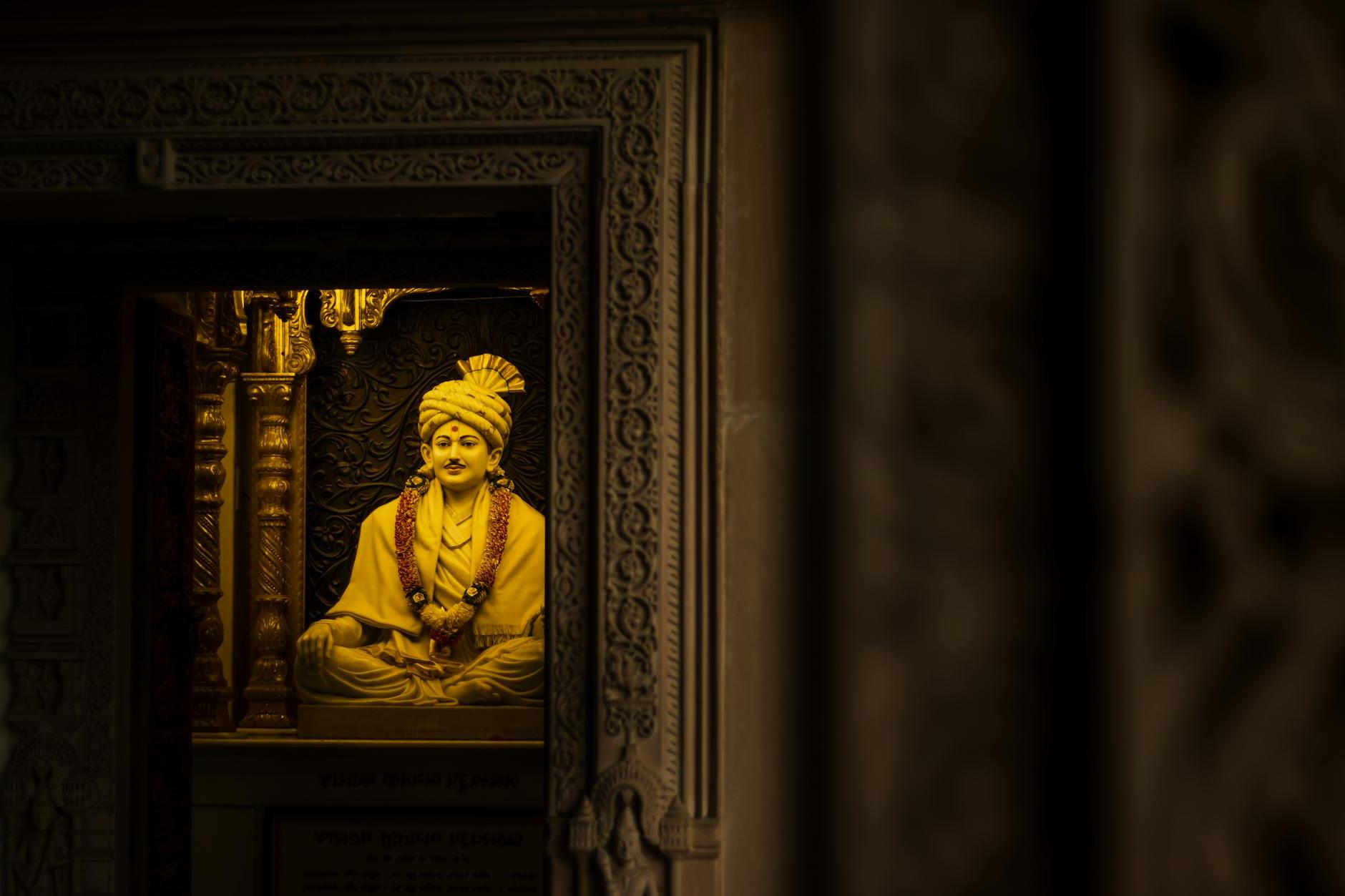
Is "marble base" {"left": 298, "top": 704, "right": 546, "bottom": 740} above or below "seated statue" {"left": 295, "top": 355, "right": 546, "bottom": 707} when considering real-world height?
below

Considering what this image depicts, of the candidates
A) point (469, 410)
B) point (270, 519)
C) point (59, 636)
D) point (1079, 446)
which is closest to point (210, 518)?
point (270, 519)

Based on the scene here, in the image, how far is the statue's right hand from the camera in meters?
5.17

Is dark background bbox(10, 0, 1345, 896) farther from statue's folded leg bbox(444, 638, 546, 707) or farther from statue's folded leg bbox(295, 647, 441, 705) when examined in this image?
statue's folded leg bbox(295, 647, 441, 705)

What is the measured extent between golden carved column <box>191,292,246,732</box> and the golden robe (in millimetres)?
459

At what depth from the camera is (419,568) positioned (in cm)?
556

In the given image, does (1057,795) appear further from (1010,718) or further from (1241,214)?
(1241,214)

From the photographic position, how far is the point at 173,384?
4.04 meters

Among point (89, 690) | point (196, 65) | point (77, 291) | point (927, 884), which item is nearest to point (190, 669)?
point (89, 690)

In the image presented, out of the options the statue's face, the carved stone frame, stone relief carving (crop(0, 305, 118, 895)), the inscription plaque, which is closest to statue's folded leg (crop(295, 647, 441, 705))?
the inscription plaque

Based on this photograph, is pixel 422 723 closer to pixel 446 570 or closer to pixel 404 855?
pixel 404 855

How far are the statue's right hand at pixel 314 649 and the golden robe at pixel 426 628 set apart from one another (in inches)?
1.1

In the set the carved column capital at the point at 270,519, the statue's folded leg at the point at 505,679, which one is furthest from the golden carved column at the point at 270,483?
the statue's folded leg at the point at 505,679

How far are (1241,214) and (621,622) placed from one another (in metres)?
A: 2.03

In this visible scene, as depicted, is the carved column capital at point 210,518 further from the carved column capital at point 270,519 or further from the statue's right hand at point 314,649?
the statue's right hand at point 314,649
